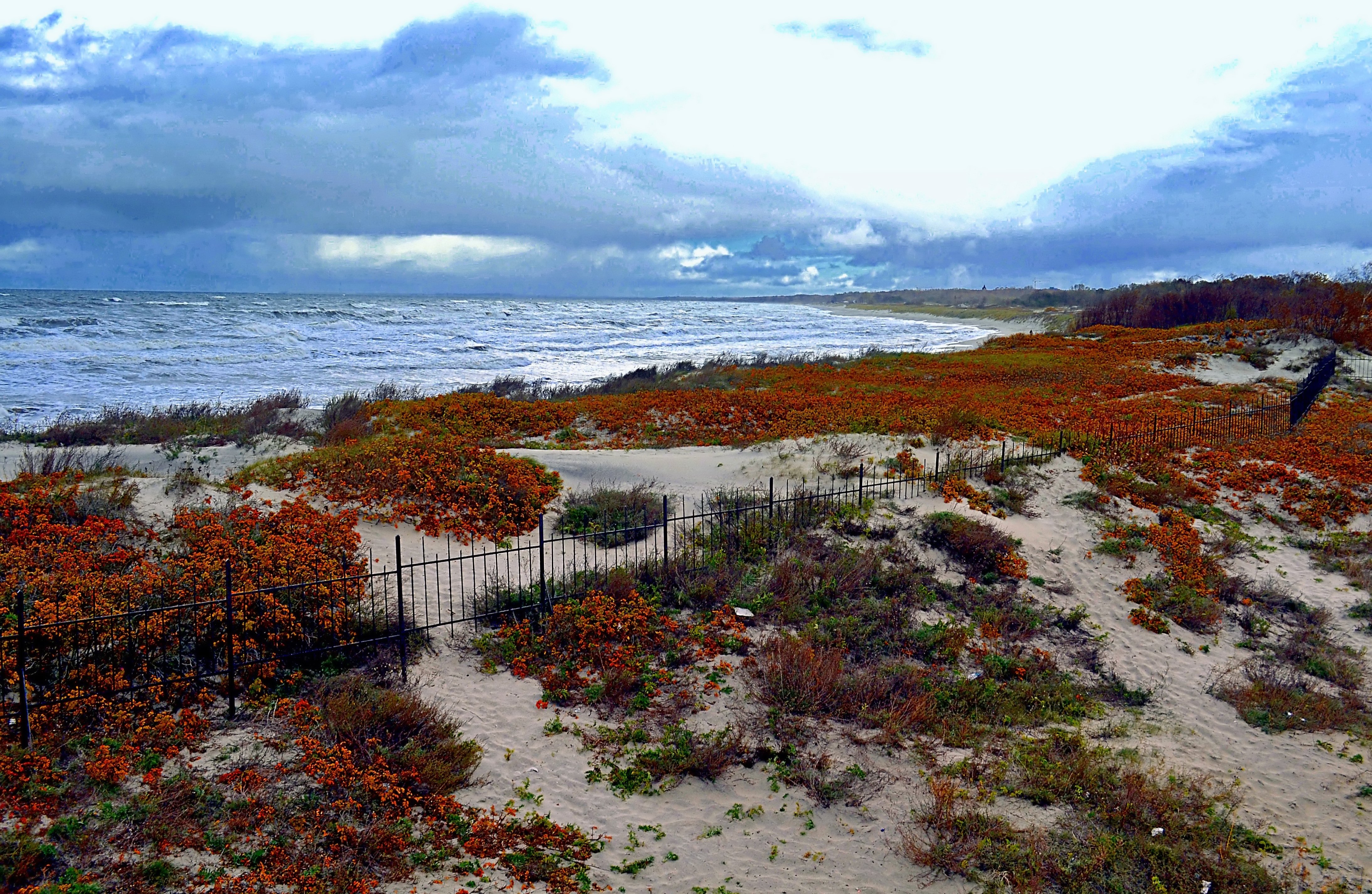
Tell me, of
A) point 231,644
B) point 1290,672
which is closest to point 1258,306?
point 1290,672

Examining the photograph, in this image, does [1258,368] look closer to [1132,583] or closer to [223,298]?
[1132,583]

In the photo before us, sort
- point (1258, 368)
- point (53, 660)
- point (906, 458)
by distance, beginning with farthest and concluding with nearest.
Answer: point (1258, 368)
point (906, 458)
point (53, 660)

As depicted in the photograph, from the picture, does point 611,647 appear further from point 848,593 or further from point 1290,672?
point 1290,672

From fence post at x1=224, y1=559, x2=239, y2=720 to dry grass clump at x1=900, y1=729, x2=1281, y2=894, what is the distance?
6934 mm

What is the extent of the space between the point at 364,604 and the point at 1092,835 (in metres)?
9.05

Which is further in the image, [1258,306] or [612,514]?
[1258,306]

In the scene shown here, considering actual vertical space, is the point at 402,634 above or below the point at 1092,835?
above

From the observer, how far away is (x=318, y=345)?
178ft

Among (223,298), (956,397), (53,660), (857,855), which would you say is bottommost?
(857,855)

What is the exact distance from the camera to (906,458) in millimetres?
17953

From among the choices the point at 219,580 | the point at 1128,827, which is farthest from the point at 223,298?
the point at 1128,827

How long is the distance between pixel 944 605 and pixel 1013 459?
7557 millimetres

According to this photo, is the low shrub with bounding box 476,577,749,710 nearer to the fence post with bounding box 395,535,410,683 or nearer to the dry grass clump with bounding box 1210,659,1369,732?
the fence post with bounding box 395,535,410,683

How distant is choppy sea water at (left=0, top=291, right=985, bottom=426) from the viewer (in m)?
35.3
